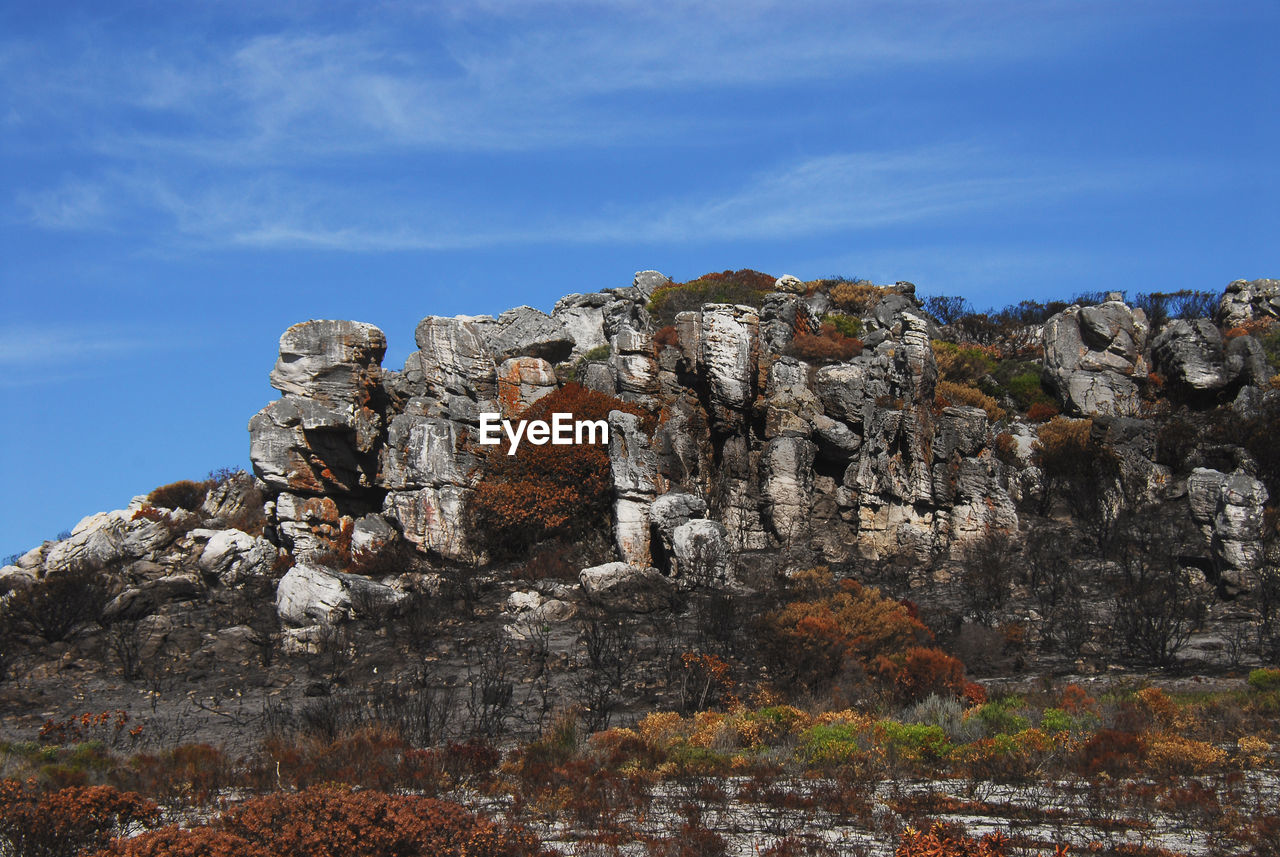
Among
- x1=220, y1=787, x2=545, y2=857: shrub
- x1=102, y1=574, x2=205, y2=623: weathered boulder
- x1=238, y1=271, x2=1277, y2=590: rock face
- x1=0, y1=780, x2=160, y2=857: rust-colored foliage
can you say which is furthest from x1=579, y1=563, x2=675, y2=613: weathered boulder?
x1=220, y1=787, x2=545, y2=857: shrub

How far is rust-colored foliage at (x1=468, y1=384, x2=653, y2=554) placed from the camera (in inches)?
1254

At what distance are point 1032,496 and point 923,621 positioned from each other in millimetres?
11090

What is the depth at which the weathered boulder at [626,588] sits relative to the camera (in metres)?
26.6

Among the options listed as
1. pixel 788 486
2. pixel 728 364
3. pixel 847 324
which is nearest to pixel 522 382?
pixel 728 364

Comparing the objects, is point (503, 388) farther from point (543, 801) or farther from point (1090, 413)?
point (543, 801)

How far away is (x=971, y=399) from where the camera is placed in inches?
1590

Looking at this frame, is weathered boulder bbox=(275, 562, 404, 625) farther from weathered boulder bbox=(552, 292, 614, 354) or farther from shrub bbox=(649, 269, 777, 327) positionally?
weathered boulder bbox=(552, 292, 614, 354)

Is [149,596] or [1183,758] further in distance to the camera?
[149,596]

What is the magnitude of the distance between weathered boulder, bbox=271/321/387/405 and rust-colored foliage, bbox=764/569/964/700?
20106 millimetres

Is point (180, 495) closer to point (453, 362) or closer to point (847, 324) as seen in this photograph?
point (453, 362)

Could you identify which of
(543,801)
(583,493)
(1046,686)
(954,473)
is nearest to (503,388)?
(583,493)

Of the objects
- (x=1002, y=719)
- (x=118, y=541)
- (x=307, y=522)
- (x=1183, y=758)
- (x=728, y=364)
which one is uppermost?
(x=728, y=364)

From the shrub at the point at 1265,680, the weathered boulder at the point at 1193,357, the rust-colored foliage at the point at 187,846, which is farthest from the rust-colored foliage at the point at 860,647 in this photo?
the weathered boulder at the point at 1193,357

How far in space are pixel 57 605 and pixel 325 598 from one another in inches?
275
